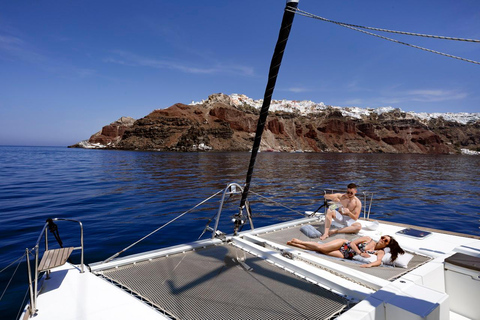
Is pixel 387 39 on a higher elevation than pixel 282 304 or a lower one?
higher

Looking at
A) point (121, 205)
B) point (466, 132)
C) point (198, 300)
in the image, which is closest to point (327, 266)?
point (198, 300)

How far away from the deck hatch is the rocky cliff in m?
108

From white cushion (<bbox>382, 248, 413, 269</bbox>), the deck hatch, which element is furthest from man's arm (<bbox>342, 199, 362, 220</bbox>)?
the deck hatch

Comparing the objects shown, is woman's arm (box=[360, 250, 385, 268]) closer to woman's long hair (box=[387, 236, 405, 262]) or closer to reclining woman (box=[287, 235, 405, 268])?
reclining woman (box=[287, 235, 405, 268])

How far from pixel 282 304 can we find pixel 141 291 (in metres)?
2.03

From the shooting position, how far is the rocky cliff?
123 m

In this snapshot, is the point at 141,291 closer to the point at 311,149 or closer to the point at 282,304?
the point at 282,304

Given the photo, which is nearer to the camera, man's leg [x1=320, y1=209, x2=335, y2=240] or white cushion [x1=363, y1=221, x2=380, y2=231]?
man's leg [x1=320, y1=209, x2=335, y2=240]

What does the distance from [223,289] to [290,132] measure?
152 meters

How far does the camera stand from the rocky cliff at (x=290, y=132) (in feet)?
405

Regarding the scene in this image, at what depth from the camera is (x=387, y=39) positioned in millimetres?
5246

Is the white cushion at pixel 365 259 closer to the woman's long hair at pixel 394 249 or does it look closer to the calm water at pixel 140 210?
the woman's long hair at pixel 394 249

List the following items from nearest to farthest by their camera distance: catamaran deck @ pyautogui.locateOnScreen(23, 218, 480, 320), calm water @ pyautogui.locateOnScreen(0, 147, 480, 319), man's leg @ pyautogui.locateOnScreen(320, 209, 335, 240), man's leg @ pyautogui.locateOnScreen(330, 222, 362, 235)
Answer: catamaran deck @ pyautogui.locateOnScreen(23, 218, 480, 320), man's leg @ pyautogui.locateOnScreen(320, 209, 335, 240), man's leg @ pyautogui.locateOnScreen(330, 222, 362, 235), calm water @ pyautogui.locateOnScreen(0, 147, 480, 319)

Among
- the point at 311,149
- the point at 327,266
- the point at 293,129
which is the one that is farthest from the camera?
the point at 293,129
